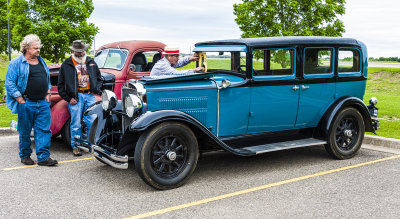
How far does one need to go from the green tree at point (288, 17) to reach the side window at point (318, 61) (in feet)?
52.3

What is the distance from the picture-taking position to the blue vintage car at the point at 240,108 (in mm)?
5055

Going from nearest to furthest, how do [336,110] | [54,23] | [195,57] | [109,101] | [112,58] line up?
[109,101] → [336,110] → [195,57] → [112,58] → [54,23]

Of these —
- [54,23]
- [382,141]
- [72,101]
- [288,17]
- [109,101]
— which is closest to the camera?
[109,101]

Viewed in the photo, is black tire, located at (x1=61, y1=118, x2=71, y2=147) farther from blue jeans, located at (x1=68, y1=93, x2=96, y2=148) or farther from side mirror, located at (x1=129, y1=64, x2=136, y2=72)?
side mirror, located at (x1=129, y1=64, x2=136, y2=72)

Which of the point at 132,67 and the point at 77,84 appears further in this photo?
the point at 132,67

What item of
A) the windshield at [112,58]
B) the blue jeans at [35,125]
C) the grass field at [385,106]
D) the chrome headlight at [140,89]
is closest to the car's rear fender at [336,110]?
the grass field at [385,106]

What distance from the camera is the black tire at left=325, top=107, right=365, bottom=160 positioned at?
6.47 meters

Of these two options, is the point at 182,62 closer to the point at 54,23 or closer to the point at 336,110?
the point at 336,110

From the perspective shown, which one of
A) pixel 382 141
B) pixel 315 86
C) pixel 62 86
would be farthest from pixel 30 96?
pixel 382 141

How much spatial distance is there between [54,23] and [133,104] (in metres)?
22.6

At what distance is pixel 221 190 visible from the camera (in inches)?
199

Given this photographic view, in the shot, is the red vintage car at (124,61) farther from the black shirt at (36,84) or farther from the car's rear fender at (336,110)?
the car's rear fender at (336,110)

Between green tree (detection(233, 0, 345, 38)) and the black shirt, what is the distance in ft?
56.5

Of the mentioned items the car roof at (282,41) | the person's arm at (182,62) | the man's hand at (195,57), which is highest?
the car roof at (282,41)
